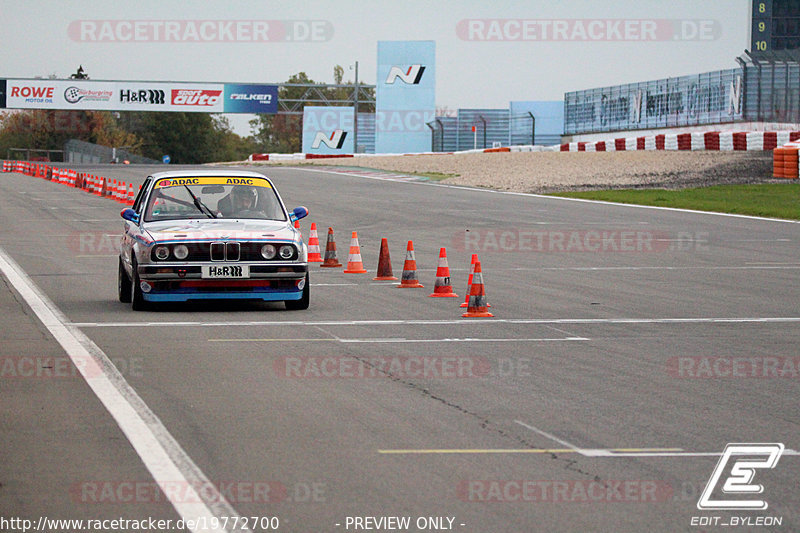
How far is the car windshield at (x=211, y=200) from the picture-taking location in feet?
45.5

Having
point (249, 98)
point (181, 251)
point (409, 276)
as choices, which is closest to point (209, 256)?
point (181, 251)

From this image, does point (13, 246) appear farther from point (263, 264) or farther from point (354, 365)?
point (354, 365)

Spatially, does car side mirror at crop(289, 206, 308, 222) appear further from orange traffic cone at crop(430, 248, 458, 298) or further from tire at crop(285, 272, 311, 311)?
orange traffic cone at crop(430, 248, 458, 298)

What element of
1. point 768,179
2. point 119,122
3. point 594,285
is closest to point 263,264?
point 594,285

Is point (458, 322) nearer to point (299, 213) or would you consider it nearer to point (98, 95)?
point (299, 213)

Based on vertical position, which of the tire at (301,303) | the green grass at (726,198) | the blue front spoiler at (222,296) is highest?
the green grass at (726,198)

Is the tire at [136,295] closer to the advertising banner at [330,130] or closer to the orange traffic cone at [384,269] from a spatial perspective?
the orange traffic cone at [384,269]

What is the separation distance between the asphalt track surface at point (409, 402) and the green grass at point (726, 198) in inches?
616

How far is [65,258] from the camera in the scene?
20219 millimetres

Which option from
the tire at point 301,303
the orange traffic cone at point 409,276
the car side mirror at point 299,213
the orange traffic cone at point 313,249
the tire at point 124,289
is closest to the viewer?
the tire at point 301,303

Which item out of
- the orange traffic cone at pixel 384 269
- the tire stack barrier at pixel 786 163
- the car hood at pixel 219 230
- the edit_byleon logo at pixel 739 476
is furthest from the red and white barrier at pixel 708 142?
the edit_byleon logo at pixel 739 476

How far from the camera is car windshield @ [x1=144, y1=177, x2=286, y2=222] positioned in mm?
13875

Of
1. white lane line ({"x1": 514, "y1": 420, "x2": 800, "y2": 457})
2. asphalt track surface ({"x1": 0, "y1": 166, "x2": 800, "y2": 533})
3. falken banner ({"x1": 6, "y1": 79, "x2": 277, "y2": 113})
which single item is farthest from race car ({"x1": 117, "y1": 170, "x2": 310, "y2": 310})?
falken banner ({"x1": 6, "y1": 79, "x2": 277, "y2": 113})

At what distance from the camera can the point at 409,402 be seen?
26.6 ft
